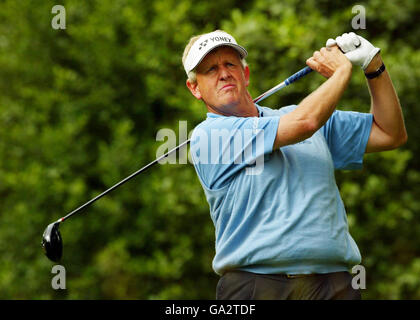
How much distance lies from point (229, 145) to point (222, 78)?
1.32 ft

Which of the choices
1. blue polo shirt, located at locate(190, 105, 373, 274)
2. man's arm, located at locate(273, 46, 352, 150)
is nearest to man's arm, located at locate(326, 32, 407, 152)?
Result: man's arm, located at locate(273, 46, 352, 150)

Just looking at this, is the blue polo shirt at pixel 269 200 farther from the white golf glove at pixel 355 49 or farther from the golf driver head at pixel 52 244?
the golf driver head at pixel 52 244

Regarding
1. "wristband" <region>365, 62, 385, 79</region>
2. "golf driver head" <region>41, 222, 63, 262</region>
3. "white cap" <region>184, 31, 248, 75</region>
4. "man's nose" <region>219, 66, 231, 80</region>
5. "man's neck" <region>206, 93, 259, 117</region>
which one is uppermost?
"white cap" <region>184, 31, 248, 75</region>

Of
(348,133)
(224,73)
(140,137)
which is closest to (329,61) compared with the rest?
(348,133)

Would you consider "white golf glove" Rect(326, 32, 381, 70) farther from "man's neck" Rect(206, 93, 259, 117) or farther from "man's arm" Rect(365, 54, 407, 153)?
"man's neck" Rect(206, 93, 259, 117)

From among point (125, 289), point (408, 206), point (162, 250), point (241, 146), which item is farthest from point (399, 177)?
point (241, 146)

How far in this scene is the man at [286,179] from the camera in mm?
2936

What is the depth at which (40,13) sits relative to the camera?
9008 millimetres

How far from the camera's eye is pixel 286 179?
118 inches

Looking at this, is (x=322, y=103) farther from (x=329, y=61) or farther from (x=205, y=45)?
(x=205, y=45)

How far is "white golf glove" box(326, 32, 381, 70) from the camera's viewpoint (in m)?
3.18

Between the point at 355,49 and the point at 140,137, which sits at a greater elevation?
the point at 140,137

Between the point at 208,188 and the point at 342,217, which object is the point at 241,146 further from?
the point at 342,217

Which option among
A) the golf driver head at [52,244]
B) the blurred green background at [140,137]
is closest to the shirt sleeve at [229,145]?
the golf driver head at [52,244]
